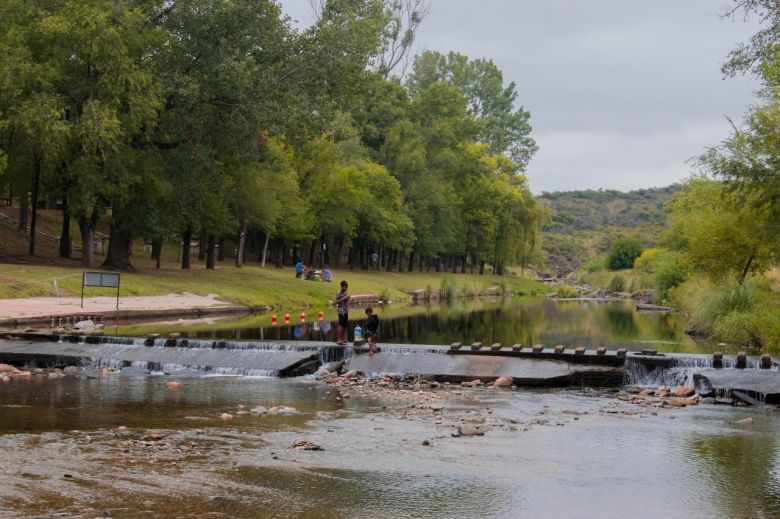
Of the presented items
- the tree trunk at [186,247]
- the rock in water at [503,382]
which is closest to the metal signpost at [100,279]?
the rock in water at [503,382]

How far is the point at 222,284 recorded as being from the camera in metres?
51.1

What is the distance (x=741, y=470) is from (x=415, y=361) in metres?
12.0

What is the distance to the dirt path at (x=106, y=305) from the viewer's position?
116 ft

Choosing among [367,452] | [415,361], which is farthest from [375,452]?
[415,361]

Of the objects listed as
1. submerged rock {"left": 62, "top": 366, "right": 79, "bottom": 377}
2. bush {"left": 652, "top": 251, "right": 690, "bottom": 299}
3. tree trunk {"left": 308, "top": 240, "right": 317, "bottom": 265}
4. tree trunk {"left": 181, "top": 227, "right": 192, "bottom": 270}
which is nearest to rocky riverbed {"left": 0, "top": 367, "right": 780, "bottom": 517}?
submerged rock {"left": 62, "top": 366, "right": 79, "bottom": 377}

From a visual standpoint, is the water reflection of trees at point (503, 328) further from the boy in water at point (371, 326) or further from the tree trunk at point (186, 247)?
the tree trunk at point (186, 247)

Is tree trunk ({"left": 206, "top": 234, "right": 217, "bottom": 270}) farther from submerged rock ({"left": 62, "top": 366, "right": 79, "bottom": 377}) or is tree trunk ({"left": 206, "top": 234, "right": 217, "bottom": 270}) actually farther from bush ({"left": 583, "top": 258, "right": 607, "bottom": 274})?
bush ({"left": 583, "top": 258, "right": 607, "bottom": 274})

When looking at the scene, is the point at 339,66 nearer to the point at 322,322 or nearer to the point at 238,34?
the point at 238,34

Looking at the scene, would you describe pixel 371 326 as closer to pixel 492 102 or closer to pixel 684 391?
pixel 684 391

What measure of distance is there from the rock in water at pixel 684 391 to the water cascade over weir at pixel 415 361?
0.57 meters

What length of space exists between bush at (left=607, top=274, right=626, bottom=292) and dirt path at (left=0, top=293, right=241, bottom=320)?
5569cm

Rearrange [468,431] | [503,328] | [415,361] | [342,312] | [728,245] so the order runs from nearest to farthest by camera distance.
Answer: [468,431], [415,361], [342,312], [728,245], [503,328]

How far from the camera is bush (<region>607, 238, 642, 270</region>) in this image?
10956 cm

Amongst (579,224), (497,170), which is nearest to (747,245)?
(497,170)
